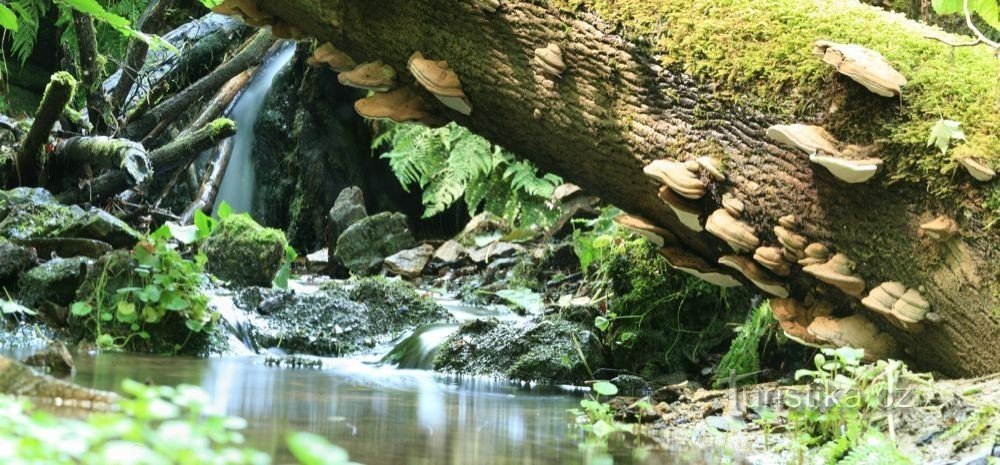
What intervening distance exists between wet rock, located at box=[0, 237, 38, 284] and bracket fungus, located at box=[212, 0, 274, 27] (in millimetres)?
2327

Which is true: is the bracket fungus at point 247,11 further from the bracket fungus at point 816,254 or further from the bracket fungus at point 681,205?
the bracket fungus at point 816,254

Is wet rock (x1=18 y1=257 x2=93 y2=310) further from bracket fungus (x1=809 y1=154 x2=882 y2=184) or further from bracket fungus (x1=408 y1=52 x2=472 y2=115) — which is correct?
bracket fungus (x1=809 y1=154 x2=882 y2=184)

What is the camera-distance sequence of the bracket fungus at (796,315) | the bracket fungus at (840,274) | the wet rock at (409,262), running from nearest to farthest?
the bracket fungus at (840,274), the bracket fungus at (796,315), the wet rock at (409,262)

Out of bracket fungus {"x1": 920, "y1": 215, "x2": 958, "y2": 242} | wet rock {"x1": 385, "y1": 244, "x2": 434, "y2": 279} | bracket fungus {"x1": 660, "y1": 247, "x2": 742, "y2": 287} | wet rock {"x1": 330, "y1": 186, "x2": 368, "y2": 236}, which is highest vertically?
bracket fungus {"x1": 920, "y1": 215, "x2": 958, "y2": 242}

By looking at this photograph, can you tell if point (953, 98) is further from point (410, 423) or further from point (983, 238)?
Result: point (410, 423)

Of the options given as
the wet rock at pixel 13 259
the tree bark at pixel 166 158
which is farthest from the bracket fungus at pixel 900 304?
the tree bark at pixel 166 158

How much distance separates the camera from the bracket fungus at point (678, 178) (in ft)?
11.1

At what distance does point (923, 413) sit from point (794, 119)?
42.3 inches

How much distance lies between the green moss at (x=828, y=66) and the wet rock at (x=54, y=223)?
3866mm

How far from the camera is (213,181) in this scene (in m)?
12.0

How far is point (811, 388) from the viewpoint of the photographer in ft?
11.5

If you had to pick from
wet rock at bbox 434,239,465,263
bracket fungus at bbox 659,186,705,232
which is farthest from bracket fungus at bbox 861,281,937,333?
wet rock at bbox 434,239,465,263

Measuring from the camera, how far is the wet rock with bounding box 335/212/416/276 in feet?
34.6

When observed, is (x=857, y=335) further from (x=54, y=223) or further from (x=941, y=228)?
(x=54, y=223)
